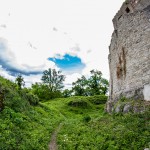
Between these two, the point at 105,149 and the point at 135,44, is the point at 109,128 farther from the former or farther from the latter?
the point at 135,44

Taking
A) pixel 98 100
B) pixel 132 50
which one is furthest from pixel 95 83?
pixel 132 50

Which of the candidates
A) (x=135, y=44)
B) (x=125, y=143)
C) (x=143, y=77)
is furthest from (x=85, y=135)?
(x=135, y=44)

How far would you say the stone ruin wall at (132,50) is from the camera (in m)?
16.4

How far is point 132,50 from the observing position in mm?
18500

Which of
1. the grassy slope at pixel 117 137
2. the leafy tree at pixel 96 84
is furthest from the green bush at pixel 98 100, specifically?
the grassy slope at pixel 117 137

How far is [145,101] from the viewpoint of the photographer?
15156 mm

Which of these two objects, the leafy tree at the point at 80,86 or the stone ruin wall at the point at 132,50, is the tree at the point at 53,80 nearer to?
the leafy tree at the point at 80,86

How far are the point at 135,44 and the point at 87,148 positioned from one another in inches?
398

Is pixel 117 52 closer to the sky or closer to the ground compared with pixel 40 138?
closer to the sky

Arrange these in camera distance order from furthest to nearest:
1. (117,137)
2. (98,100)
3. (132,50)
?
(98,100) → (132,50) → (117,137)

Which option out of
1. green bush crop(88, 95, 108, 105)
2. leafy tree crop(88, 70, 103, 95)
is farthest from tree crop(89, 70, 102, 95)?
green bush crop(88, 95, 108, 105)

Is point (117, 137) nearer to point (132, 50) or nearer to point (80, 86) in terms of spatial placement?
point (132, 50)

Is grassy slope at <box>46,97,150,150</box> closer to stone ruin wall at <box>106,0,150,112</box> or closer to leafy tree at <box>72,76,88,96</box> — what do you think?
stone ruin wall at <box>106,0,150,112</box>

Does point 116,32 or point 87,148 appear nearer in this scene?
point 87,148
